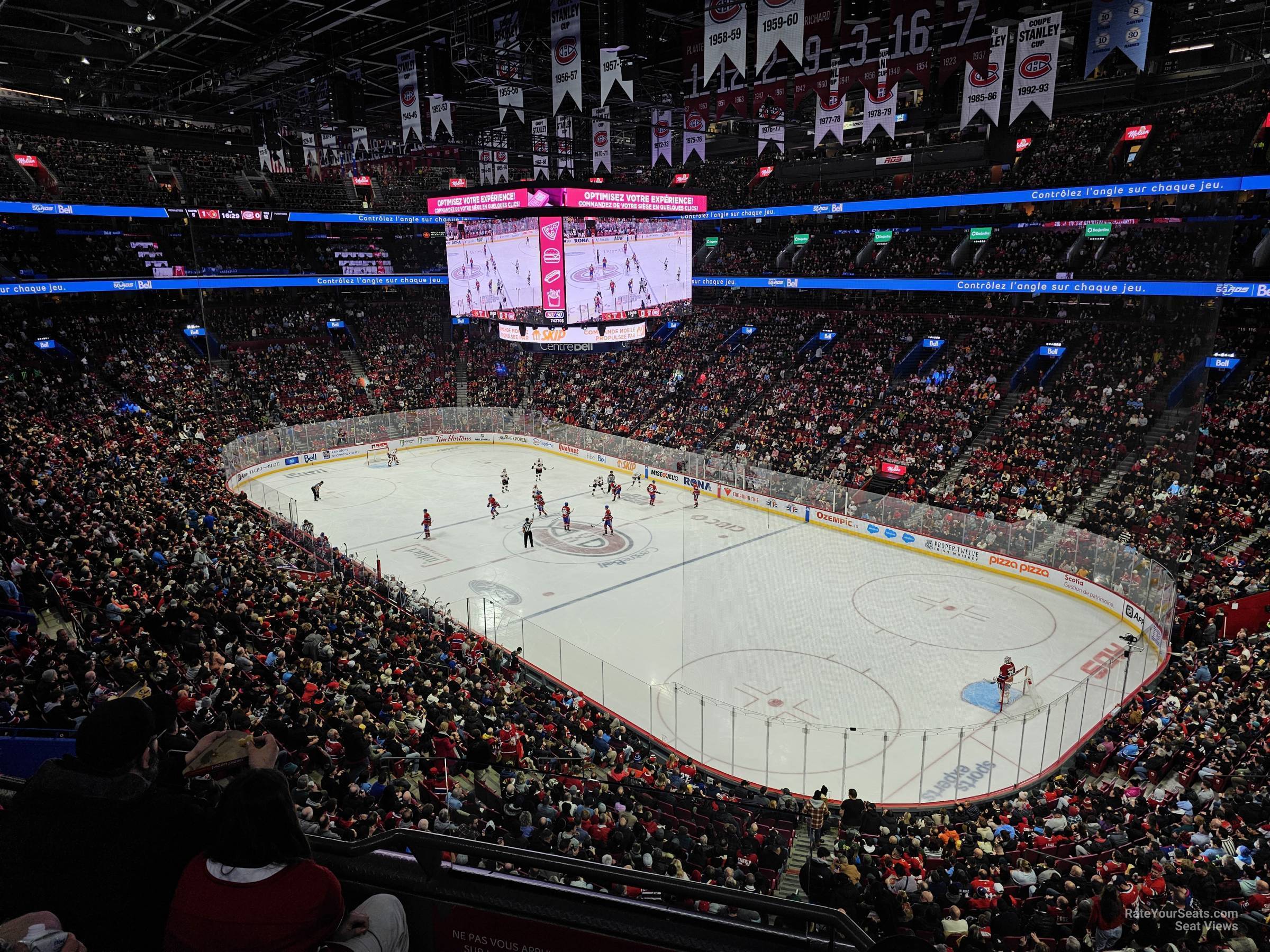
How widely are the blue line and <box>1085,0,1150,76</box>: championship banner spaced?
16.8m

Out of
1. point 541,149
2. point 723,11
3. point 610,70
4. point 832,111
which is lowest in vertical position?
point 832,111

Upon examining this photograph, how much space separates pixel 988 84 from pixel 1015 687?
1304cm

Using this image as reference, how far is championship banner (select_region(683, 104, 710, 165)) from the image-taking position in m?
25.2

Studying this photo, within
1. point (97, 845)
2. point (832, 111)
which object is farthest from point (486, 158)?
point (97, 845)

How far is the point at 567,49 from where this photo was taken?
17.4 meters

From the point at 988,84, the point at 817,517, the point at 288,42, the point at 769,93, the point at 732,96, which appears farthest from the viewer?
the point at 817,517

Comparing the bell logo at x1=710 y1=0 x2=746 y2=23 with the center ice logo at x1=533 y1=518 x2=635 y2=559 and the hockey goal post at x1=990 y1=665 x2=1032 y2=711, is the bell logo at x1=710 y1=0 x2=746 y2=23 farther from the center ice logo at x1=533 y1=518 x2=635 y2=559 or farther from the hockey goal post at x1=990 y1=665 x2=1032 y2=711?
the center ice logo at x1=533 y1=518 x2=635 y2=559

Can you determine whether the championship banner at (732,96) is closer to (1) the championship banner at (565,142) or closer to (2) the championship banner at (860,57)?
(2) the championship banner at (860,57)

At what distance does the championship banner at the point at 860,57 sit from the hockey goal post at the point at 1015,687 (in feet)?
44.9

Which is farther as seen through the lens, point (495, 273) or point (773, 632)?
point (495, 273)

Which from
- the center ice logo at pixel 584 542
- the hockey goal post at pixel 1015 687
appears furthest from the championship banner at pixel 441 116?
the hockey goal post at pixel 1015 687

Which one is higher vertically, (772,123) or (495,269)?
(772,123)

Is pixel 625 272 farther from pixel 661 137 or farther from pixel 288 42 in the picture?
pixel 288 42

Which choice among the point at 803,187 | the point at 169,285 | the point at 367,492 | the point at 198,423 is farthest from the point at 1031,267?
the point at 169,285
